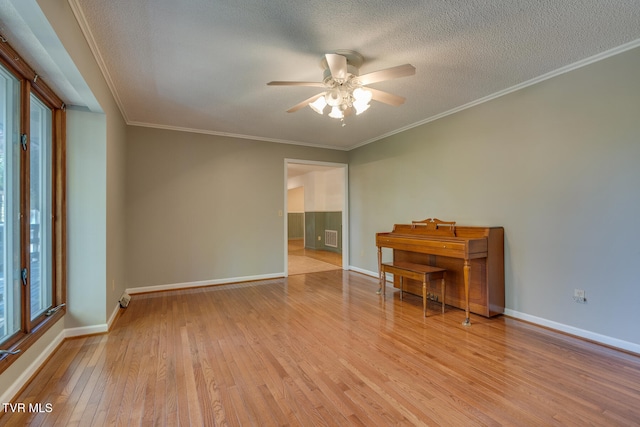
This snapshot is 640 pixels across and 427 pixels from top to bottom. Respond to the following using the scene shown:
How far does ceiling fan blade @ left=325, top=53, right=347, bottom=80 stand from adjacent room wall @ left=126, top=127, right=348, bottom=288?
2.97 m

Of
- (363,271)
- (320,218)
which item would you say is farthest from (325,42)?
(320,218)

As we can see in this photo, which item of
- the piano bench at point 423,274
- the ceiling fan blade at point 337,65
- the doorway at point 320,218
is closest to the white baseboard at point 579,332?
the piano bench at point 423,274

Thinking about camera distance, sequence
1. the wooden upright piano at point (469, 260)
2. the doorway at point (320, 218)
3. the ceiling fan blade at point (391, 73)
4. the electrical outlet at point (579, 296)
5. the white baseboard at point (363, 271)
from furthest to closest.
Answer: the doorway at point (320, 218) < the white baseboard at point (363, 271) < the wooden upright piano at point (469, 260) < the electrical outlet at point (579, 296) < the ceiling fan blade at point (391, 73)

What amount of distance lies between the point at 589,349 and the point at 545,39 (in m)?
2.48

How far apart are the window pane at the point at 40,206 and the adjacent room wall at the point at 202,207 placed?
5.26ft

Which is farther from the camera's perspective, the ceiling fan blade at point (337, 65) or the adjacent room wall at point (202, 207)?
the adjacent room wall at point (202, 207)

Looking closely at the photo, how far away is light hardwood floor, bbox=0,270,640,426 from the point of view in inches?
63.1

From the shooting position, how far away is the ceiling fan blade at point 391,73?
76.8 inches

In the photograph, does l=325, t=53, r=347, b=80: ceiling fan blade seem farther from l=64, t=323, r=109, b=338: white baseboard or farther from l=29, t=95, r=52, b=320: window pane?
l=64, t=323, r=109, b=338: white baseboard

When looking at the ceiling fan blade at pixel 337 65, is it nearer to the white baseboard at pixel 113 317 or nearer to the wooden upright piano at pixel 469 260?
the wooden upright piano at pixel 469 260

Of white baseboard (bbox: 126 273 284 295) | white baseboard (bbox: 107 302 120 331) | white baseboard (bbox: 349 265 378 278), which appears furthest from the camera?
white baseboard (bbox: 349 265 378 278)

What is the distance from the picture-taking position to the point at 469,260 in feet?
9.89

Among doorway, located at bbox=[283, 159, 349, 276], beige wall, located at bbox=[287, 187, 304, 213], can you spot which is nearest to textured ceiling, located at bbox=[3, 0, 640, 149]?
doorway, located at bbox=[283, 159, 349, 276]

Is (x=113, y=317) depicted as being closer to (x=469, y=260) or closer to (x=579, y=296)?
(x=469, y=260)
